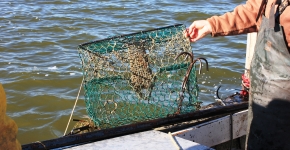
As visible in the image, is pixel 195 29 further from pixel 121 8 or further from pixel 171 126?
pixel 121 8

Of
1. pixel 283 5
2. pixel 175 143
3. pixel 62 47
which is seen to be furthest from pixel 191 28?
pixel 62 47

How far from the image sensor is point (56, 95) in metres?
7.22

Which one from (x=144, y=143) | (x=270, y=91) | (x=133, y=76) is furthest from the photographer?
(x=133, y=76)

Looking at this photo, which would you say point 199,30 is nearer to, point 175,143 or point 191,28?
point 191,28

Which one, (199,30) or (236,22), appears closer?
(236,22)

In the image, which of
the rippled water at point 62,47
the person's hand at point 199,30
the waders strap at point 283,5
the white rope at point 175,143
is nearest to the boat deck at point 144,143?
the white rope at point 175,143

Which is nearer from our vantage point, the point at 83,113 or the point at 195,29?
the point at 195,29

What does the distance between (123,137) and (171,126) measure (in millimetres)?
626

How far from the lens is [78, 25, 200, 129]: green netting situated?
4133mm

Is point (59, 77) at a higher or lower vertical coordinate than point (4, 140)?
lower

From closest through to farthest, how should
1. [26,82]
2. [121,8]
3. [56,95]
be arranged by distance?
[56,95]
[26,82]
[121,8]

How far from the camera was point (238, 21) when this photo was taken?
128 inches

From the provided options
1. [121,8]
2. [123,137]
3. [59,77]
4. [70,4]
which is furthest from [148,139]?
[70,4]

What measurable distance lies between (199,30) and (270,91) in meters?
0.74
